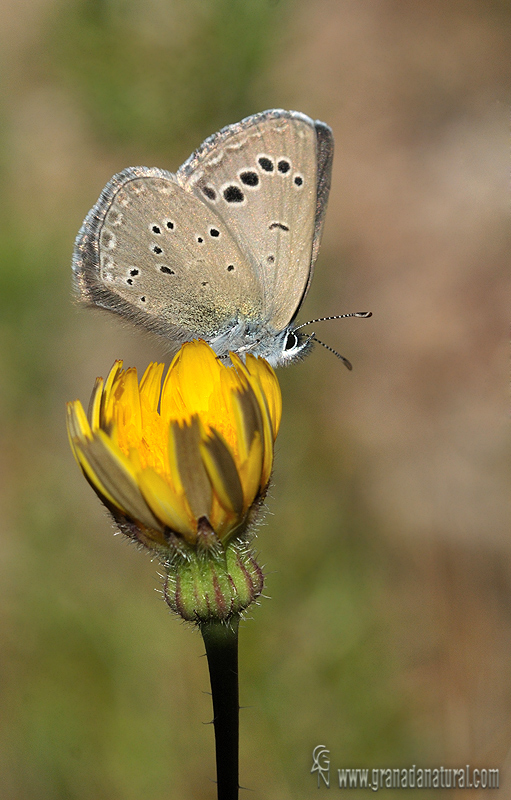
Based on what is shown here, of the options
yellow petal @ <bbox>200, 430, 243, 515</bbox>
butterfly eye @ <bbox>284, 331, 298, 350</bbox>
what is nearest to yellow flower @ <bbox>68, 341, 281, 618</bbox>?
yellow petal @ <bbox>200, 430, 243, 515</bbox>

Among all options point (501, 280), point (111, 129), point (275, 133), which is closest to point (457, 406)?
point (501, 280)

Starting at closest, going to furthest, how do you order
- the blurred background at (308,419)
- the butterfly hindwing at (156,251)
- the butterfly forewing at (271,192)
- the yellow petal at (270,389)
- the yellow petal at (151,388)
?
the yellow petal at (270,389) → the yellow petal at (151,388) → the butterfly forewing at (271,192) → the butterfly hindwing at (156,251) → the blurred background at (308,419)

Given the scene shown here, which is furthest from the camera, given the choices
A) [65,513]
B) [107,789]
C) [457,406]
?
[457,406]

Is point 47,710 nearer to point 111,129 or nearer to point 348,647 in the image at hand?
point 348,647

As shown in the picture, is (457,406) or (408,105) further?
(408,105)

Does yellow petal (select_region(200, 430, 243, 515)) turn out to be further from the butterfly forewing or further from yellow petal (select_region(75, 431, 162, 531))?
the butterfly forewing

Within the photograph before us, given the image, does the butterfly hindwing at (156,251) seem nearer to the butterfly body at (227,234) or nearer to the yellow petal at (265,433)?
the butterfly body at (227,234)

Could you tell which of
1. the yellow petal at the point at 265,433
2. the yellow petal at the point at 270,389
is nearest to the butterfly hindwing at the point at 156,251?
the yellow petal at the point at 270,389
